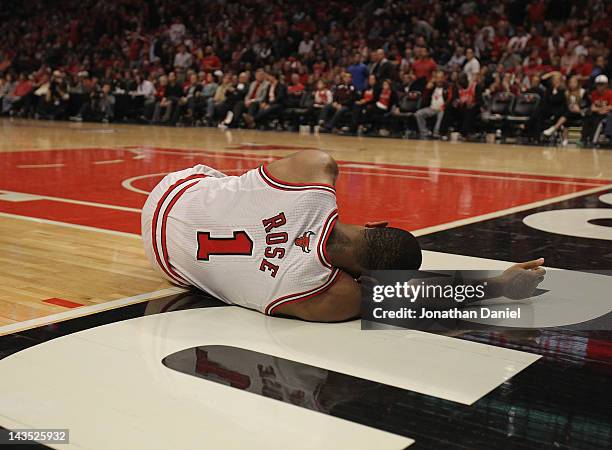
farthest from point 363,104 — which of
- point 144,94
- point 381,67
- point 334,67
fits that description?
point 144,94

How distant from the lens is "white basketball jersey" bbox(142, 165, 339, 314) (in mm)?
2936

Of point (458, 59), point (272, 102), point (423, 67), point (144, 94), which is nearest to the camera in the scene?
point (423, 67)

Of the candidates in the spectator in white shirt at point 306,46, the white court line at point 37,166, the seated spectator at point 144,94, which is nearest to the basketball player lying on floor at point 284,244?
the white court line at point 37,166

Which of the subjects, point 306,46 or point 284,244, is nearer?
point 284,244

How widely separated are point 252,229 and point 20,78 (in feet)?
65.2

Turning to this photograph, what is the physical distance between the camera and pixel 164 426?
2.07 meters

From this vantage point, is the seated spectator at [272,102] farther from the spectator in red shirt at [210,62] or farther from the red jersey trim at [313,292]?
the red jersey trim at [313,292]

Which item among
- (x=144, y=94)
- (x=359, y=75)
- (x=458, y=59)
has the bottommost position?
(x=144, y=94)

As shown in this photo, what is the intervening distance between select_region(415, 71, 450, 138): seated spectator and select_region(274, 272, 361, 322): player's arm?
38.6ft

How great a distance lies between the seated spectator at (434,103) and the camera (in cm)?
1429

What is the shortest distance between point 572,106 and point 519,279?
10663 mm

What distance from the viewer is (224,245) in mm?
3096

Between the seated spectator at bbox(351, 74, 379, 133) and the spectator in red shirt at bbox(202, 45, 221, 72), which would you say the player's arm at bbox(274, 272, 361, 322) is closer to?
the seated spectator at bbox(351, 74, 379, 133)

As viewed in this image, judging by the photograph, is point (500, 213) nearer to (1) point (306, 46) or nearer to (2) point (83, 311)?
(2) point (83, 311)
